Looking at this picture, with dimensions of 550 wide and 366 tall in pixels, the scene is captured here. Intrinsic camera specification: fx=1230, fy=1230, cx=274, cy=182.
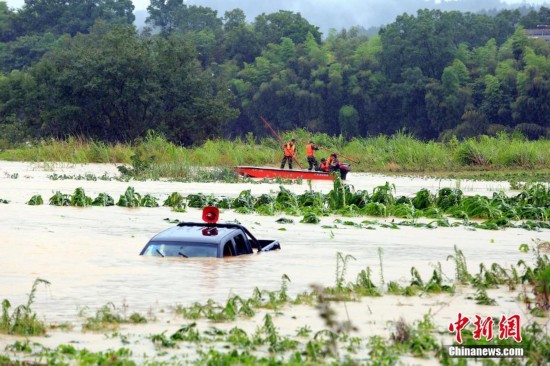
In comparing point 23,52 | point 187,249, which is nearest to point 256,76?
point 23,52

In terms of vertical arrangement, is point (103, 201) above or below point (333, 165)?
below

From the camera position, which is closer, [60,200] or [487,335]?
[487,335]

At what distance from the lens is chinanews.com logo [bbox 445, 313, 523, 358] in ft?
34.1

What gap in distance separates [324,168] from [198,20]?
75.9 meters

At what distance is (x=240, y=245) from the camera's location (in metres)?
16.6

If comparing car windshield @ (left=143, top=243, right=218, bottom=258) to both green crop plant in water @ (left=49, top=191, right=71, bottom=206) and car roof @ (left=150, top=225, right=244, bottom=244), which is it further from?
green crop plant in water @ (left=49, top=191, right=71, bottom=206)

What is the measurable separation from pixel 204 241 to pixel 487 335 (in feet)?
18.0

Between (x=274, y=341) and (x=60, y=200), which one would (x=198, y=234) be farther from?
(x=60, y=200)

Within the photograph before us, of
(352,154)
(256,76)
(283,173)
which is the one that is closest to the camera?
(283,173)

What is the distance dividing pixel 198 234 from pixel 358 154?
115ft

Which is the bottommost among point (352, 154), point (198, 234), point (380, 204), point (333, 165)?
point (380, 204)

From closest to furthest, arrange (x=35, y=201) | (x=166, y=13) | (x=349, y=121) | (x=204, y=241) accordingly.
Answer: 1. (x=204, y=241)
2. (x=35, y=201)
3. (x=349, y=121)
4. (x=166, y=13)

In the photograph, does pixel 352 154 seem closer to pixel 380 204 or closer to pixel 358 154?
pixel 358 154

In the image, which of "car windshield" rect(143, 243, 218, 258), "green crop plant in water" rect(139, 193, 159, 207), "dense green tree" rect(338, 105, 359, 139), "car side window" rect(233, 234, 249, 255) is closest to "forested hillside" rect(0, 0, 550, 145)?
"dense green tree" rect(338, 105, 359, 139)
